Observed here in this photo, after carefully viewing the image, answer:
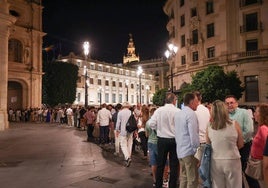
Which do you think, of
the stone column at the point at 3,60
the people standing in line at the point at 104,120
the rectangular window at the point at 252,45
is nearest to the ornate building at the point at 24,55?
the stone column at the point at 3,60

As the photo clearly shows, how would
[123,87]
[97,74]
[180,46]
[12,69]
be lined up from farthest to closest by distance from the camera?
1. [123,87]
2. [97,74]
3. [180,46]
4. [12,69]

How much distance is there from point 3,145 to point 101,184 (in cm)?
827

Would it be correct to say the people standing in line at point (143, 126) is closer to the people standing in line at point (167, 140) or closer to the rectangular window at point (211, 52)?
the people standing in line at point (167, 140)

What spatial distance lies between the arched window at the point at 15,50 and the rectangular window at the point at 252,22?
27.9 m

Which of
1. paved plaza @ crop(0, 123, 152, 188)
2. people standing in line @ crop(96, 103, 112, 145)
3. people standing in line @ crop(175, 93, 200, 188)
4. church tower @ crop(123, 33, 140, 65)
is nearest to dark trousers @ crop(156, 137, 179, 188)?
people standing in line @ crop(175, 93, 200, 188)

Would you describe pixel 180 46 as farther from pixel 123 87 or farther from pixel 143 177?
pixel 123 87

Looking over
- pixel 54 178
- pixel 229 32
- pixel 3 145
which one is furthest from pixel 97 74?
pixel 54 178

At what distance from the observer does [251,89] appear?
3281cm

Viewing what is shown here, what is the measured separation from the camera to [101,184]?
6.72 m

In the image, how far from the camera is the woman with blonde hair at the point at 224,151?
13.4ft

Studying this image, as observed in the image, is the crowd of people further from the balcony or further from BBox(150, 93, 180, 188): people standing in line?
the balcony

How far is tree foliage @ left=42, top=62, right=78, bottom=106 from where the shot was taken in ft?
161

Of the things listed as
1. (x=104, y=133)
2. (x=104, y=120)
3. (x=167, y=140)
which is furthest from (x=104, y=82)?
(x=167, y=140)

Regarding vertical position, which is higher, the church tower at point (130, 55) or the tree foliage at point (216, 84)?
the church tower at point (130, 55)
